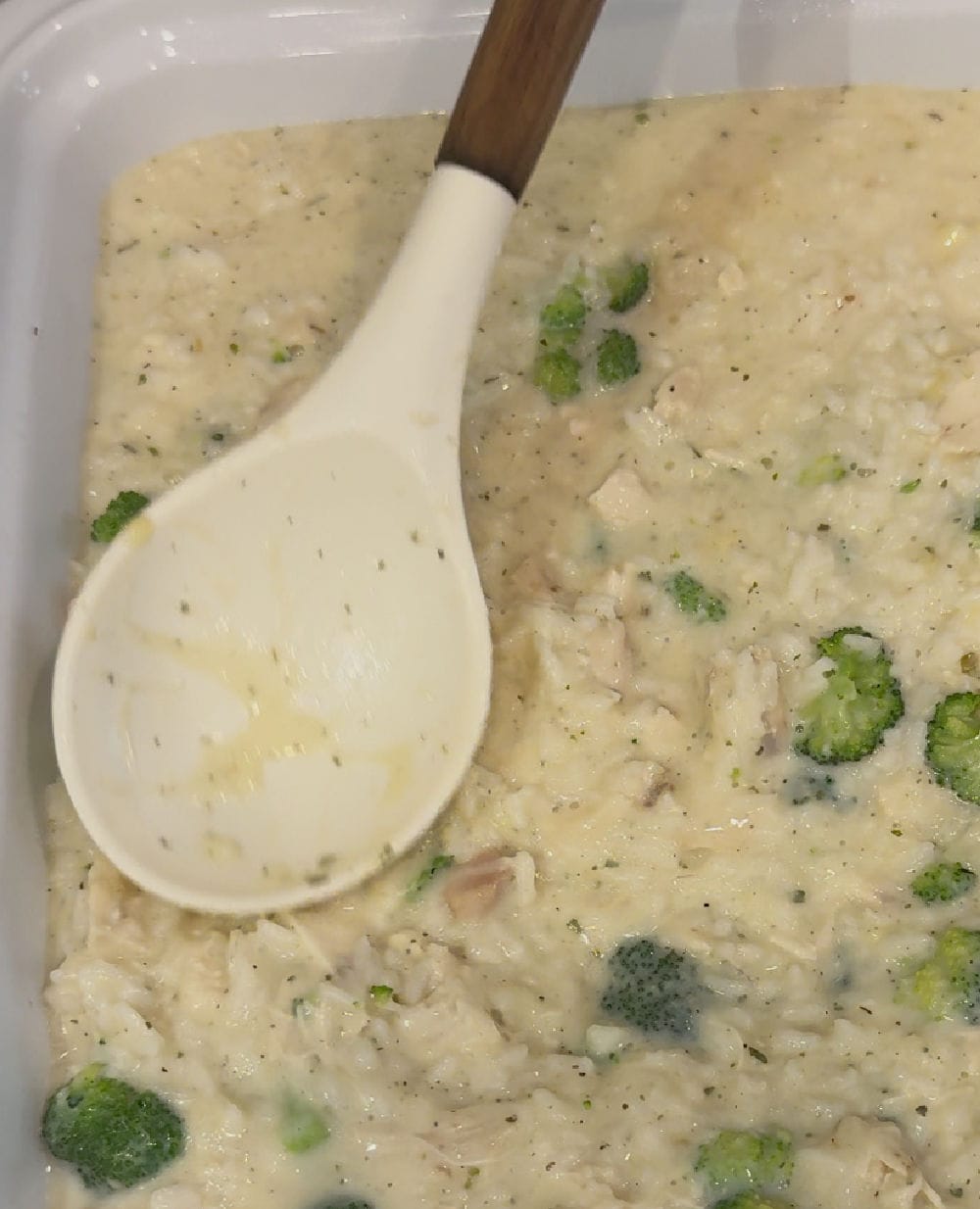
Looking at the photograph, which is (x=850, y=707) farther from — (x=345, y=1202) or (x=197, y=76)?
(x=197, y=76)

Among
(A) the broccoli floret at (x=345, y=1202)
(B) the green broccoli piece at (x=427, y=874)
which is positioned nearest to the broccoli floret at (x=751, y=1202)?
(A) the broccoli floret at (x=345, y=1202)

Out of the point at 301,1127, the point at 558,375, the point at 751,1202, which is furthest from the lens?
the point at 558,375

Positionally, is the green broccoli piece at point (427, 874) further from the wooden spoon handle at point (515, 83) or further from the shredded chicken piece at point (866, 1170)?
the wooden spoon handle at point (515, 83)

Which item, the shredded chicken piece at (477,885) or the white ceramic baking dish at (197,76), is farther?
the white ceramic baking dish at (197,76)

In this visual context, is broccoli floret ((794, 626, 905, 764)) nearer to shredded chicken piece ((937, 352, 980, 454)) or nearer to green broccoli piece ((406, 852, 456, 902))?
shredded chicken piece ((937, 352, 980, 454))

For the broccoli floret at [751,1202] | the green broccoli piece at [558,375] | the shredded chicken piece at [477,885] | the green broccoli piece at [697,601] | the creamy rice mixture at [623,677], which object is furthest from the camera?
the green broccoli piece at [558,375]

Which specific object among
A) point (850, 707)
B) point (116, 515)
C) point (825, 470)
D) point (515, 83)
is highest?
point (515, 83)

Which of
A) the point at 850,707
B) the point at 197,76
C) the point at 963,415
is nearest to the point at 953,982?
the point at 850,707

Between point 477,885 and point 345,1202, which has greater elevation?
point 477,885
